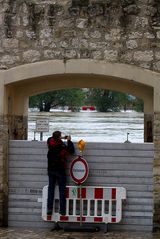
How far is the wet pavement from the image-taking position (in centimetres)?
980

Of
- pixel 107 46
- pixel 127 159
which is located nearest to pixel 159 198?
pixel 127 159

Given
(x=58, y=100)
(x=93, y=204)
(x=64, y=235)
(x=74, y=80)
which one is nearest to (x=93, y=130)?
(x=74, y=80)

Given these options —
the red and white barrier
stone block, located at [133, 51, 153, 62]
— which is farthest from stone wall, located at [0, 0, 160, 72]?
the red and white barrier

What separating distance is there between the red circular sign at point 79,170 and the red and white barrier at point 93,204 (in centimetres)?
19

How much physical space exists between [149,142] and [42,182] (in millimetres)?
2185

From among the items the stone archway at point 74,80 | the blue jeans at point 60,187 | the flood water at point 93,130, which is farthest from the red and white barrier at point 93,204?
the flood water at point 93,130

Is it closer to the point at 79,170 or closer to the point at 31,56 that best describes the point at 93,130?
the point at 31,56

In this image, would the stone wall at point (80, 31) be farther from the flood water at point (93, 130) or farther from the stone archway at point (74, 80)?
the flood water at point (93, 130)

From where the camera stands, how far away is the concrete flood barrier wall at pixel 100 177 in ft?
34.3

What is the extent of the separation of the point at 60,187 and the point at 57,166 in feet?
1.18

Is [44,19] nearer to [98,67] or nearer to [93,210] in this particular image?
[98,67]

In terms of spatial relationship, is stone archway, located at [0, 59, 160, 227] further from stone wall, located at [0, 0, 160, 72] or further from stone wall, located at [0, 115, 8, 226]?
stone wall, located at [0, 0, 160, 72]

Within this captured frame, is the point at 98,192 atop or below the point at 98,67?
below

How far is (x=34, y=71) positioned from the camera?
34.7ft
